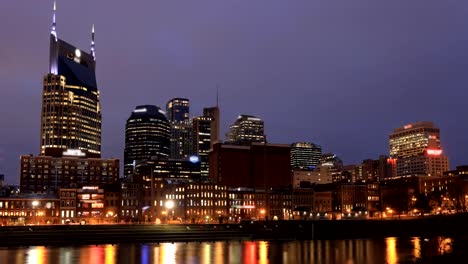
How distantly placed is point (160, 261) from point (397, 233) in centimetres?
9056

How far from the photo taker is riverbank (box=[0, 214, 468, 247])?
128000mm

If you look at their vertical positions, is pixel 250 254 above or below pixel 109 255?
below

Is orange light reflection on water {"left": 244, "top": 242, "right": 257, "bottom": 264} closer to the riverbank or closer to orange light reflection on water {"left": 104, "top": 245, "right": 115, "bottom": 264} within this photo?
orange light reflection on water {"left": 104, "top": 245, "right": 115, "bottom": 264}

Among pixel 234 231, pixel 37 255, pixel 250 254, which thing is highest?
pixel 234 231

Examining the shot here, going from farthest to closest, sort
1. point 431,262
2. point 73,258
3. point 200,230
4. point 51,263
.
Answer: point 200,230
point 73,258
point 51,263
point 431,262

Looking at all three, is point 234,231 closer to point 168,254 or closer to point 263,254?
point 263,254

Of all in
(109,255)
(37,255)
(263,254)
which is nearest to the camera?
(109,255)

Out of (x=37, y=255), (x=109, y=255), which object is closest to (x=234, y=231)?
(x=109, y=255)

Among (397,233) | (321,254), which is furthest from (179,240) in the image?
(397,233)

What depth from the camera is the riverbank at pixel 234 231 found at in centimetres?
12800

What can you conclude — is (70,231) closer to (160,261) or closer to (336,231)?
(160,261)

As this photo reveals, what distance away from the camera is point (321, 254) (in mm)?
99188

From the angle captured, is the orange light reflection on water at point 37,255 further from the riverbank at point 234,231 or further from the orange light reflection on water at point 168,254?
the orange light reflection on water at point 168,254

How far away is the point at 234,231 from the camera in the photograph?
147000 millimetres
